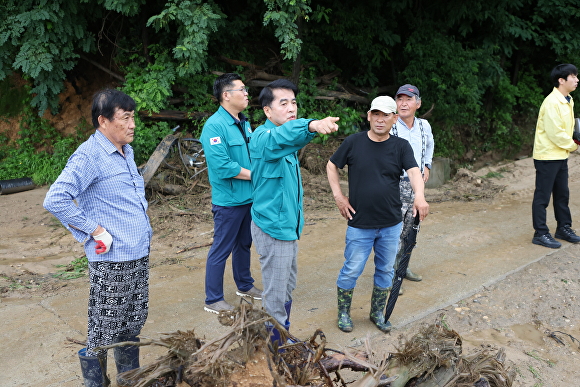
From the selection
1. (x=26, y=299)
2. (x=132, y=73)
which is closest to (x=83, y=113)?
(x=132, y=73)

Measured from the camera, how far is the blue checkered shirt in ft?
8.68

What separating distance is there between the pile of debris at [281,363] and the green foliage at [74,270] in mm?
3830

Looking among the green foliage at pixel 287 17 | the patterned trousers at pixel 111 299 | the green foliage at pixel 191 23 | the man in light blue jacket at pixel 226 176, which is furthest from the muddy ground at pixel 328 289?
the green foliage at pixel 287 17

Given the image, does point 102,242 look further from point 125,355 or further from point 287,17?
point 287,17

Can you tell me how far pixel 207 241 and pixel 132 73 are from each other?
4013 mm

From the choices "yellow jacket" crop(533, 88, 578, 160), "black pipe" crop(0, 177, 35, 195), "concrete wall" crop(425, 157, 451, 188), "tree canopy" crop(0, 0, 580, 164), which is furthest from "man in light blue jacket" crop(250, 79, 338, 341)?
"concrete wall" crop(425, 157, 451, 188)

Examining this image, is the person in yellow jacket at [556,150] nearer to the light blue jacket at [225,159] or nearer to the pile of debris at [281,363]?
the light blue jacket at [225,159]

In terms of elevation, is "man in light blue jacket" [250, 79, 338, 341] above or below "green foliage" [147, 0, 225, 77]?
below

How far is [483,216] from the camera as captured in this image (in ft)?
24.7

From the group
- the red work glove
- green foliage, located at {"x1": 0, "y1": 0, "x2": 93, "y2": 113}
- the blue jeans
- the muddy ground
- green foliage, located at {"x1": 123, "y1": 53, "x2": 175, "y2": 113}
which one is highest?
green foliage, located at {"x1": 0, "y1": 0, "x2": 93, "y2": 113}

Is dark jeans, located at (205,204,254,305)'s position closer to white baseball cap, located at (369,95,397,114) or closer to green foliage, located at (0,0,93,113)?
white baseball cap, located at (369,95,397,114)

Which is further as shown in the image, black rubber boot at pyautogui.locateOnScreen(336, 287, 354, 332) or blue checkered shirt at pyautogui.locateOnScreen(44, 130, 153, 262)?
black rubber boot at pyautogui.locateOnScreen(336, 287, 354, 332)

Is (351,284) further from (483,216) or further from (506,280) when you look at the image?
(483,216)

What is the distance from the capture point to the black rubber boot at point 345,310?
4105mm
